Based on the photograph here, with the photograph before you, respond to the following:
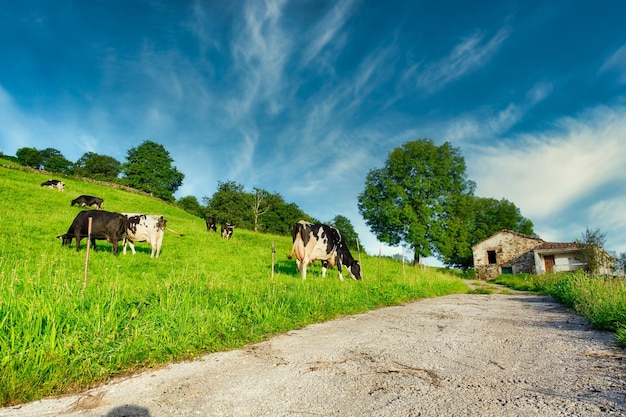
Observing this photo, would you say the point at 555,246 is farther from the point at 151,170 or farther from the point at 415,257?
the point at 151,170

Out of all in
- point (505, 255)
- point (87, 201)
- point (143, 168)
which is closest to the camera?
point (87, 201)

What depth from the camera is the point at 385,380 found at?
336 centimetres

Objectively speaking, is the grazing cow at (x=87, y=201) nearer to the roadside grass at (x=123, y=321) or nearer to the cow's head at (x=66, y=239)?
the cow's head at (x=66, y=239)

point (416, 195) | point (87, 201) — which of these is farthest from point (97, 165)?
point (416, 195)

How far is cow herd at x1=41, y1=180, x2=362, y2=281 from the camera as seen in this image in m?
13.4

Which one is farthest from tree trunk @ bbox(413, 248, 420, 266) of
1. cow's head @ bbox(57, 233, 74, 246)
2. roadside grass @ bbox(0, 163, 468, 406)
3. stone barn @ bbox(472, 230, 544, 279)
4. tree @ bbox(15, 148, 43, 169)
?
tree @ bbox(15, 148, 43, 169)

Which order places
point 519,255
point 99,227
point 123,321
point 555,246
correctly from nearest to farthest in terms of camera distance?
1. point 123,321
2. point 99,227
3. point 555,246
4. point 519,255

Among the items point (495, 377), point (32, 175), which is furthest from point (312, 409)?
point (32, 175)

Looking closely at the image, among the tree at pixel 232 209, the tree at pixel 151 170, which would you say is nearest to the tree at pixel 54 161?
the tree at pixel 151 170

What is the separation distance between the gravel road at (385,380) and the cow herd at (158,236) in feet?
23.7

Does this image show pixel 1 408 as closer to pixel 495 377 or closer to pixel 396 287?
pixel 495 377

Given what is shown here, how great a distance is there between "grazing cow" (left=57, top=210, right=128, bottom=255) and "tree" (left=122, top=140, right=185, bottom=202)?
185 feet

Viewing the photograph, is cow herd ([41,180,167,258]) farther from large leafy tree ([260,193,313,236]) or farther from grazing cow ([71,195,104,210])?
large leafy tree ([260,193,313,236])

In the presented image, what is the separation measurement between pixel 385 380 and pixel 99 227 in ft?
51.0
